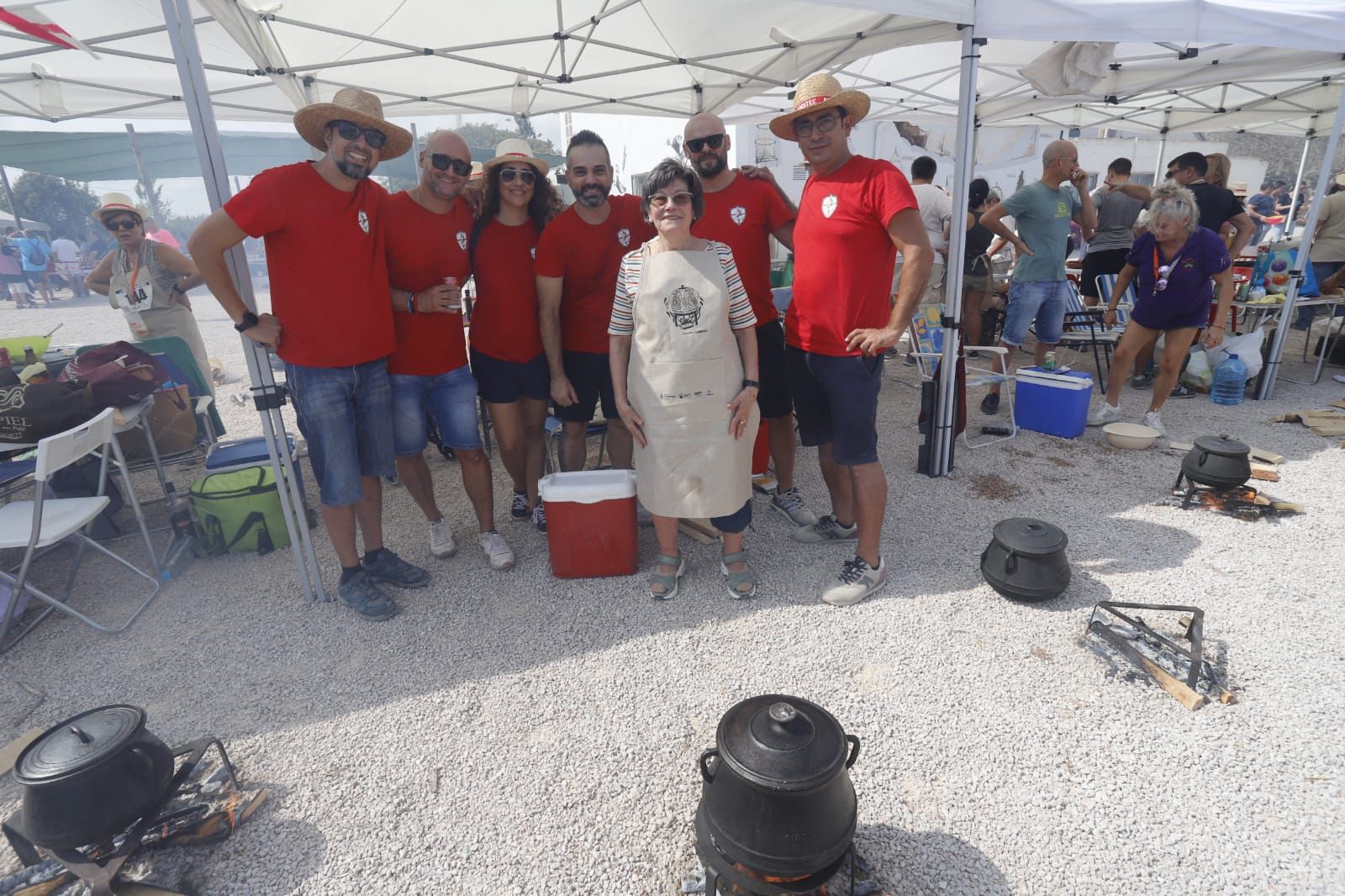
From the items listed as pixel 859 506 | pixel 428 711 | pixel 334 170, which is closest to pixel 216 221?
pixel 334 170

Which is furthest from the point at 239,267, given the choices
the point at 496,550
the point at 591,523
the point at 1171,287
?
the point at 1171,287

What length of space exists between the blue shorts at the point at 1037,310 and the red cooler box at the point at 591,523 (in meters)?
4.15

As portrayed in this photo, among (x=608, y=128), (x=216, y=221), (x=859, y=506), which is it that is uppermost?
(x=608, y=128)

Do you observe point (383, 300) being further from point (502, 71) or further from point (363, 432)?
point (502, 71)

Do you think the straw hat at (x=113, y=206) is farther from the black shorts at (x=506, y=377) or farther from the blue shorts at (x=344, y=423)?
the black shorts at (x=506, y=377)

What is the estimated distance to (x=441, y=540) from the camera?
12.3ft

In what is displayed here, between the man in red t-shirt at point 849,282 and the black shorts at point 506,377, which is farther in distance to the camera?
the black shorts at point 506,377

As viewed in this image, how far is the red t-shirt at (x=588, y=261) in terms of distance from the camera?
3250mm

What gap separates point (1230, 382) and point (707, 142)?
226 inches

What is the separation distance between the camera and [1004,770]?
218 cm

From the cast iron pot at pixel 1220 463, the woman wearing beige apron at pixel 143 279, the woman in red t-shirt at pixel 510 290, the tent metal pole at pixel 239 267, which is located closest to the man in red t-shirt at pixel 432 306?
the woman in red t-shirt at pixel 510 290

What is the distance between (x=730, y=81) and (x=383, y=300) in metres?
5.52

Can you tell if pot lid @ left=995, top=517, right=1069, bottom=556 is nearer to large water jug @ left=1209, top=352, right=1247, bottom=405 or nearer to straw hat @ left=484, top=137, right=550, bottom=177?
straw hat @ left=484, top=137, right=550, bottom=177

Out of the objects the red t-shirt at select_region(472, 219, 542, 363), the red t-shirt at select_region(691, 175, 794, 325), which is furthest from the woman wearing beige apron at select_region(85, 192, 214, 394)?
the red t-shirt at select_region(691, 175, 794, 325)
